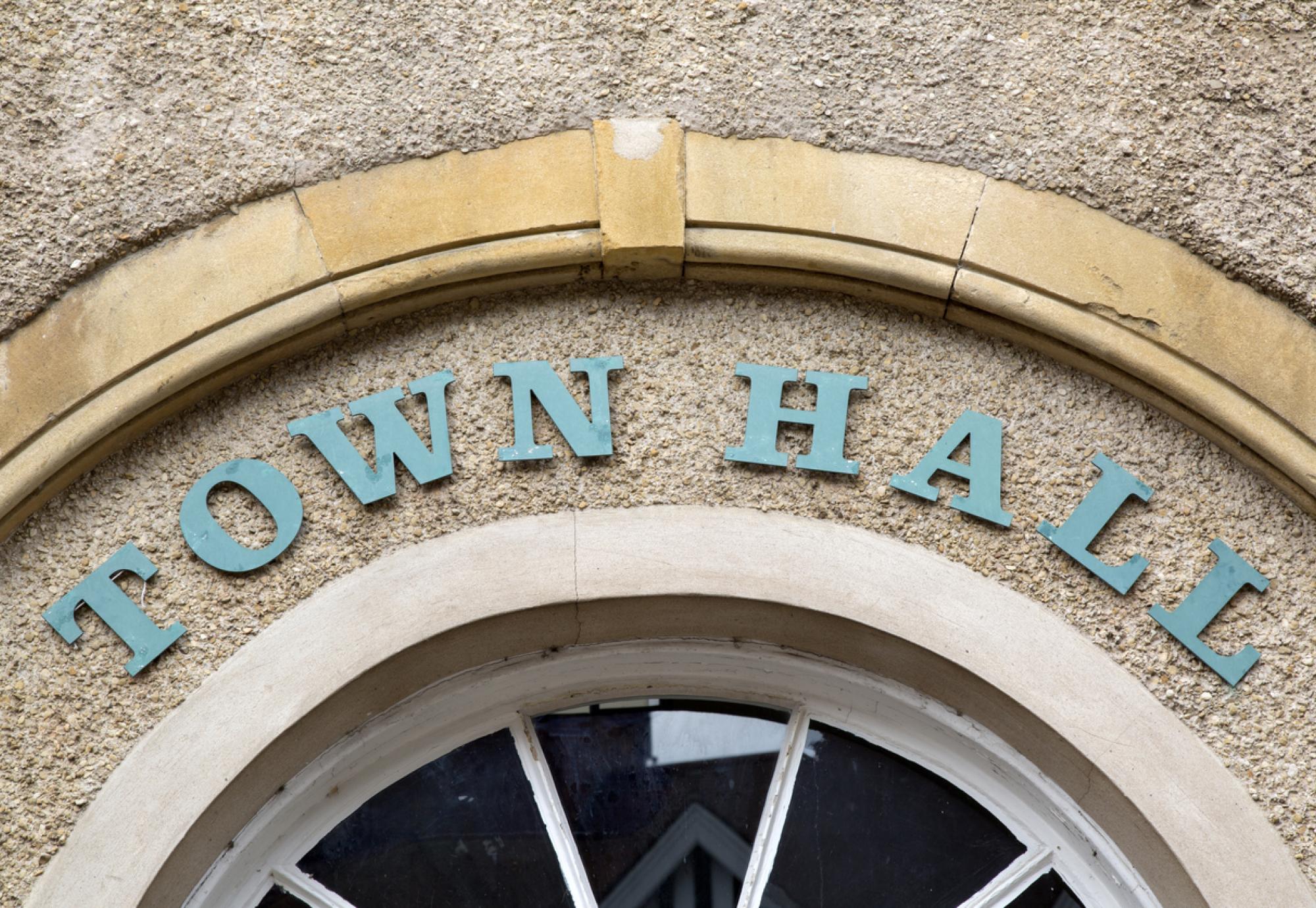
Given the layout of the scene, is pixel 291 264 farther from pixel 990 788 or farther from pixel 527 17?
pixel 990 788

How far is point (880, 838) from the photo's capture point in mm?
2768

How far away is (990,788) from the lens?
2.78 metres

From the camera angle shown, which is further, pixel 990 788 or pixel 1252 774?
pixel 990 788

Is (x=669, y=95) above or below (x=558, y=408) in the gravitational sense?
above

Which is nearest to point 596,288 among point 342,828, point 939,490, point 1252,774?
point 939,490

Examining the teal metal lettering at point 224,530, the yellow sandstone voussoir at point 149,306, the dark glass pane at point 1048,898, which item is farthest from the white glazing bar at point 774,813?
the yellow sandstone voussoir at point 149,306

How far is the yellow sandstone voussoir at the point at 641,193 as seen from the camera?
8.60 ft

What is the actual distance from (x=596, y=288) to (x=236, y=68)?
988 mm

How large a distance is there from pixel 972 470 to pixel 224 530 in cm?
170

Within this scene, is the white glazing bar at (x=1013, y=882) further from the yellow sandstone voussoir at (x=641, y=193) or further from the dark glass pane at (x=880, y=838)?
the yellow sandstone voussoir at (x=641, y=193)

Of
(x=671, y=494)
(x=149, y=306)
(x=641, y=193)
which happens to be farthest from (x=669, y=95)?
(x=149, y=306)

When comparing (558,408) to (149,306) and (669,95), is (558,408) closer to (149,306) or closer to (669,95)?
(669,95)

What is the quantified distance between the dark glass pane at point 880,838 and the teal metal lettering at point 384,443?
1.19 meters

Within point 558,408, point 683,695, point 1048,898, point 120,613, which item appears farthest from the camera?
point 683,695
